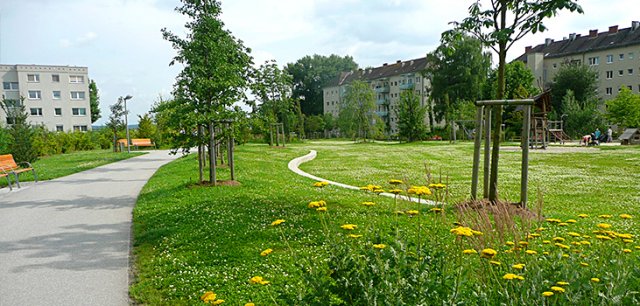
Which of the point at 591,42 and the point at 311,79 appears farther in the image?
the point at 311,79

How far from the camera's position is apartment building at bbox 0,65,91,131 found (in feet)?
224

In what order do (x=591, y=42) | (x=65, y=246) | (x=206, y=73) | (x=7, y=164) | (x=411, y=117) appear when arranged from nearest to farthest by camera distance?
(x=65, y=246) < (x=206, y=73) < (x=7, y=164) < (x=411, y=117) < (x=591, y=42)

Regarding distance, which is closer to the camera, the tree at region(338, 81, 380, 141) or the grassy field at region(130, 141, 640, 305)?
the grassy field at region(130, 141, 640, 305)

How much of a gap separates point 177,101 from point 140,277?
7.83 metres

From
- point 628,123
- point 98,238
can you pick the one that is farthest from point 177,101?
point 628,123

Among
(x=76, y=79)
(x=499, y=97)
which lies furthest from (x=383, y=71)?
(x=499, y=97)

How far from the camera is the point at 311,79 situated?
11469 centimetres

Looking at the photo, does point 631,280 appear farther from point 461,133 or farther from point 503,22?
point 461,133

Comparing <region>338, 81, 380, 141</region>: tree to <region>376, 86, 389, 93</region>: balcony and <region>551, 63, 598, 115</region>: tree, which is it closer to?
<region>551, 63, 598, 115</region>: tree

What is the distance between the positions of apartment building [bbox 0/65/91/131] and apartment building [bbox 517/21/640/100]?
77.0m

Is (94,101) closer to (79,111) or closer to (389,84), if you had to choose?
(79,111)

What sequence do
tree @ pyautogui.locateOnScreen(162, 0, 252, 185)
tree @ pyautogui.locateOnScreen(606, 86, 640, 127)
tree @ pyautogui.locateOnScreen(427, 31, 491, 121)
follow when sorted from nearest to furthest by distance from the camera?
1. tree @ pyautogui.locateOnScreen(162, 0, 252, 185)
2. tree @ pyautogui.locateOnScreen(606, 86, 640, 127)
3. tree @ pyautogui.locateOnScreen(427, 31, 491, 121)

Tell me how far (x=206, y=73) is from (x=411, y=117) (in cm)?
3786

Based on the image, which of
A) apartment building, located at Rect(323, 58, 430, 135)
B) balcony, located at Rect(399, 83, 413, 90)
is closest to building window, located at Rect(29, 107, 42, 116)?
apartment building, located at Rect(323, 58, 430, 135)
